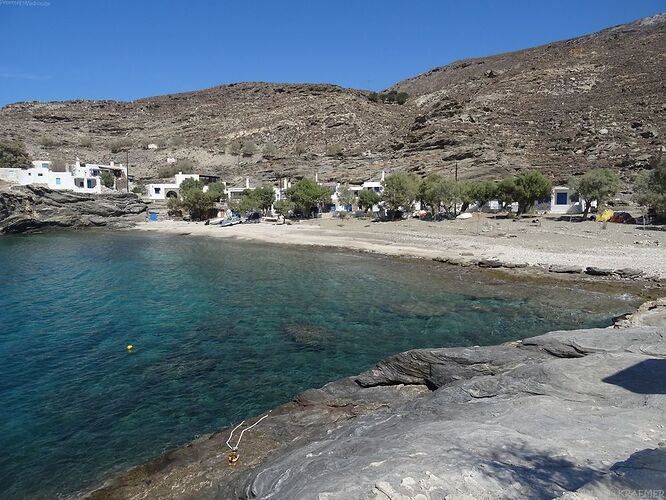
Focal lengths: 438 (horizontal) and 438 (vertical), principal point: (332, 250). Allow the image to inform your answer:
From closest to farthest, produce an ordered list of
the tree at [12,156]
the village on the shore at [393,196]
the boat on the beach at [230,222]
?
the village on the shore at [393,196], the boat on the beach at [230,222], the tree at [12,156]

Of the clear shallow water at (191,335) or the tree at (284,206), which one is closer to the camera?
the clear shallow water at (191,335)

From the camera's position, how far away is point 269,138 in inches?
4099

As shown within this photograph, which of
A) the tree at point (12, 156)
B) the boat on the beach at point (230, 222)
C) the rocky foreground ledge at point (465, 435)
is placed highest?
the tree at point (12, 156)

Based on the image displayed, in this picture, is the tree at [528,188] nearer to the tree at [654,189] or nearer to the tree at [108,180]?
the tree at [654,189]

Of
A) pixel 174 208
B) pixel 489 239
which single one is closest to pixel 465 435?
pixel 489 239

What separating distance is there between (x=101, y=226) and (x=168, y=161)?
41.9 meters

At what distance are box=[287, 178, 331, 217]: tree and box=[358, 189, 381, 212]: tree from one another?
16.1 ft

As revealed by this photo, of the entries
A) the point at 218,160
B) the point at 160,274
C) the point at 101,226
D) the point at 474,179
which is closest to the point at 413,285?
the point at 160,274

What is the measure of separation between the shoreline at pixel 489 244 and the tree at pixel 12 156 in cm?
3412

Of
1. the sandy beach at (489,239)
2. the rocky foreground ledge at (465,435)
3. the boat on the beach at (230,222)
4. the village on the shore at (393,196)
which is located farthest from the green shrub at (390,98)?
the rocky foreground ledge at (465,435)

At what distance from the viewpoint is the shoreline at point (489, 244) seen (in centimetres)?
2416

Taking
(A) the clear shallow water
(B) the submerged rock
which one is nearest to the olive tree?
(A) the clear shallow water

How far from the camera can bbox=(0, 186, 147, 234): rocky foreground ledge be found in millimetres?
53969

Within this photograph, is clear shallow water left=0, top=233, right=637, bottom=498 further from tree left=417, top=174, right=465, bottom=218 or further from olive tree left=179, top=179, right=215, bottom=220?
olive tree left=179, top=179, right=215, bottom=220
